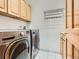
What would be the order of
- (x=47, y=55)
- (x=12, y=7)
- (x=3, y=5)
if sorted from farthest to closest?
(x=47, y=55) → (x=12, y=7) → (x=3, y=5)

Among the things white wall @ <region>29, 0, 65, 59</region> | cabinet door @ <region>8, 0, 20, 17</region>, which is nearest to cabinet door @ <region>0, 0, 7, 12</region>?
cabinet door @ <region>8, 0, 20, 17</region>

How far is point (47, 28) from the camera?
2824 mm

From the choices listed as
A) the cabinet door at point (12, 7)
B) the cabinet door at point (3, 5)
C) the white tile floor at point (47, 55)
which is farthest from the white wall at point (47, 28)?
the cabinet door at point (3, 5)

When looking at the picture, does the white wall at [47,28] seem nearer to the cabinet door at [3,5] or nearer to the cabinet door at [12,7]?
the cabinet door at [12,7]

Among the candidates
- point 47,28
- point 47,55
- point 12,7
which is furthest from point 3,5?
point 47,55

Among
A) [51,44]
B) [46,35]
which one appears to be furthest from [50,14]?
[51,44]

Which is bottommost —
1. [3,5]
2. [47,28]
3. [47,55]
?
[47,55]

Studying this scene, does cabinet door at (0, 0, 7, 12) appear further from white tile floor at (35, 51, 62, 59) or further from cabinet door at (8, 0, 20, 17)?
white tile floor at (35, 51, 62, 59)

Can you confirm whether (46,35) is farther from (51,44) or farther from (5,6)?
(5,6)

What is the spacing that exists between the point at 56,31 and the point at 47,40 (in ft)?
1.03

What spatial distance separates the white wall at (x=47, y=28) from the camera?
2.68 m

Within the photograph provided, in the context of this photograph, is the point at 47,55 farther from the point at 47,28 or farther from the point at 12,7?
the point at 12,7

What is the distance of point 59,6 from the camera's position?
2.71 meters

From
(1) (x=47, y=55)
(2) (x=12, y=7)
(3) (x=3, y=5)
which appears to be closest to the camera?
(3) (x=3, y=5)
